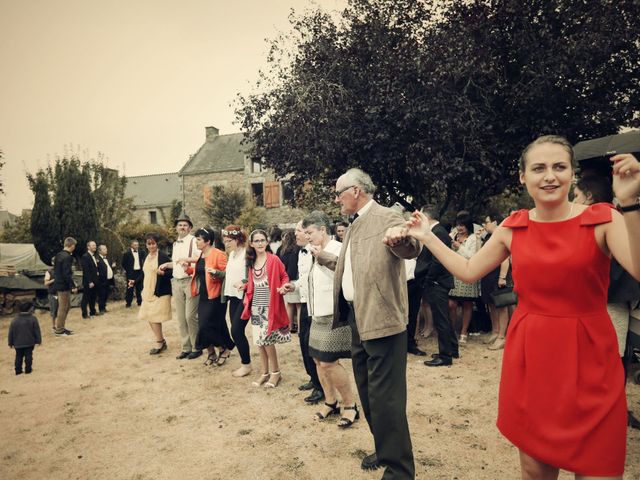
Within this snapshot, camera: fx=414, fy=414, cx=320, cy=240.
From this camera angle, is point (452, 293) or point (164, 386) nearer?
point (164, 386)

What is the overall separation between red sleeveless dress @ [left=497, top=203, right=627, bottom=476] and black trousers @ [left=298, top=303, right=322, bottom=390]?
11.4ft

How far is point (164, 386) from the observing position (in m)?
5.88

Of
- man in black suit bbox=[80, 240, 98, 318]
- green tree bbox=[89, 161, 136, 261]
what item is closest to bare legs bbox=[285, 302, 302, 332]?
man in black suit bbox=[80, 240, 98, 318]

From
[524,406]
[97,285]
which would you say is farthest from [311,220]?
[97,285]

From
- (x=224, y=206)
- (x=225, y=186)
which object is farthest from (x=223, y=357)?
(x=225, y=186)

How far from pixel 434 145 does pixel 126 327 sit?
8.67 m

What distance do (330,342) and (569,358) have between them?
2542 millimetres

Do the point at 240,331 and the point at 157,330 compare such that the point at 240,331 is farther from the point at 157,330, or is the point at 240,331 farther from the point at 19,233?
the point at 19,233

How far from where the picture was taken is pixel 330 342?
408cm

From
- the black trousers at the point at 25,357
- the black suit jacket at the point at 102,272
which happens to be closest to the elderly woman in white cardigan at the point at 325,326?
the black trousers at the point at 25,357

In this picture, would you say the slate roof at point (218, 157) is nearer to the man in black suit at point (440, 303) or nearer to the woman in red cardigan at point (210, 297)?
the woman in red cardigan at point (210, 297)

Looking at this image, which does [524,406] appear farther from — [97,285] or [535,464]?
[97,285]

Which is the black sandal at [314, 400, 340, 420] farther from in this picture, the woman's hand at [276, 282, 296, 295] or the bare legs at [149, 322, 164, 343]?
the bare legs at [149, 322, 164, 343]

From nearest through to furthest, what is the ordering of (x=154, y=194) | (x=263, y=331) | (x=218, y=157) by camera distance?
1. (x=263, y=331)
2. (x=218, y=157)
3. (x=154, y=194)
